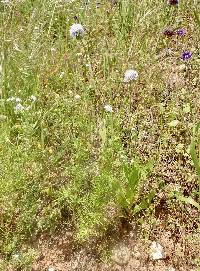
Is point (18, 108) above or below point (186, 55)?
below

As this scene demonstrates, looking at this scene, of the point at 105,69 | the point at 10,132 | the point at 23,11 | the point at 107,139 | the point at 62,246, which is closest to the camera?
the point at 62,246

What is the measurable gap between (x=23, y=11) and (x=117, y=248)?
8.55ft

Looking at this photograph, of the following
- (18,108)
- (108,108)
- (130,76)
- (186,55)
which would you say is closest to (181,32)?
(186,55)

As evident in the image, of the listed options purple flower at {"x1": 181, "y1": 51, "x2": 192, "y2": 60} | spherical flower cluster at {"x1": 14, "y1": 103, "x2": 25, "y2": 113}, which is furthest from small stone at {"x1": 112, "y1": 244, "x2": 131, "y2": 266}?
purple flower at {"x1": 181, "y1": 51, "x2": 192, "y2": 60}

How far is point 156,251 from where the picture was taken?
220 cm

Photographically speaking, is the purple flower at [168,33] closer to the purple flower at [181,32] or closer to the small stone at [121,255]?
the purple flower at [181,32]

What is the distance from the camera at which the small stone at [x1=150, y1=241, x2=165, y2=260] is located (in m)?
2.18

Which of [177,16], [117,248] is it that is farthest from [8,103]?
[177,16]

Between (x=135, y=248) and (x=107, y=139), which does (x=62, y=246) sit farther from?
(x=107, y=139)

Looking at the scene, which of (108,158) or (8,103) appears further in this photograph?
(8,103)

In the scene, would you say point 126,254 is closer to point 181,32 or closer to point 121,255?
point 121,255

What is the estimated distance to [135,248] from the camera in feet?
7.36

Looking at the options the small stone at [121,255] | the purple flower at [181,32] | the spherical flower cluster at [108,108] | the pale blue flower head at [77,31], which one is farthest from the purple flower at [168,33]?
the small stone at [121,255]

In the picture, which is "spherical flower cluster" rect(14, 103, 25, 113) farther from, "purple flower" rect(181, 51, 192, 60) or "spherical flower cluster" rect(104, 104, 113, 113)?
"purple flower" rect(181, 51, 192, 60)
